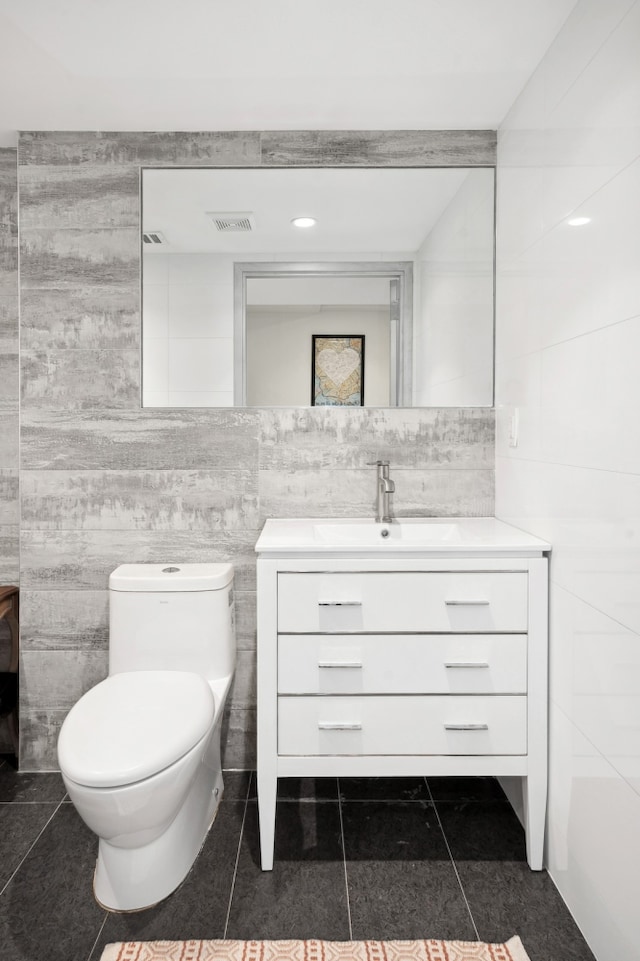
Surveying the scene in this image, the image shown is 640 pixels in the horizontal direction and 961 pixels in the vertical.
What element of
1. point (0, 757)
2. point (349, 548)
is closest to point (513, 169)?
point (349, 548)

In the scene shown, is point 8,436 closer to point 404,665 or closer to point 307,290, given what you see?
point 307,290

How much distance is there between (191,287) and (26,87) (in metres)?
0.75

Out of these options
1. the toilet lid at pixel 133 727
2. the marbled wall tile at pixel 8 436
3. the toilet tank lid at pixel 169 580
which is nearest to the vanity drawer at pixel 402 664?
the toilet lid at pixel 133 727

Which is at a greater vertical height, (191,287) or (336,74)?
(336,74)

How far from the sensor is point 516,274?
1.95 meters

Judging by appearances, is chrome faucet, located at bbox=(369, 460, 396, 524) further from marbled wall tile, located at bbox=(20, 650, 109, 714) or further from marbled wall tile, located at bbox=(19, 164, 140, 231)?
marbled wall tile, located at bbox=(19, 164, 140, 231)

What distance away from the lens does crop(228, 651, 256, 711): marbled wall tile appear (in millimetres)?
2211

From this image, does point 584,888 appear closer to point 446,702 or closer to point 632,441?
point 446,702

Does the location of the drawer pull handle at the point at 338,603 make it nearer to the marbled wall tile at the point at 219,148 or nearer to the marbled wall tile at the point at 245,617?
the marbled wall tile at the point at 245,617

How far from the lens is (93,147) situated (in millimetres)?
2143

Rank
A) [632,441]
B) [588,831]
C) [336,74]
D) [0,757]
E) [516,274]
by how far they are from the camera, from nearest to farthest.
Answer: [632,441]
[588,831]
[336,74]
[516,274]
[0,757]

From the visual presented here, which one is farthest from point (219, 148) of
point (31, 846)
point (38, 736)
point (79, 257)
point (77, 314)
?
point (31, 846)

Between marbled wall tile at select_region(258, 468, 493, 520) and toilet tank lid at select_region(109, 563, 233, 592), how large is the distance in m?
0.33

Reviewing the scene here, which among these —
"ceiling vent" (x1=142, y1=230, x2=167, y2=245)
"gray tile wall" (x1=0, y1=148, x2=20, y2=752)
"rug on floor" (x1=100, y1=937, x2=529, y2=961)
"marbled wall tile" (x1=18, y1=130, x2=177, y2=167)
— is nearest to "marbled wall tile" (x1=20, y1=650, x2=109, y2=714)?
"gray tile wall" (x1=0, y1=148, x2=20, y2=752)
